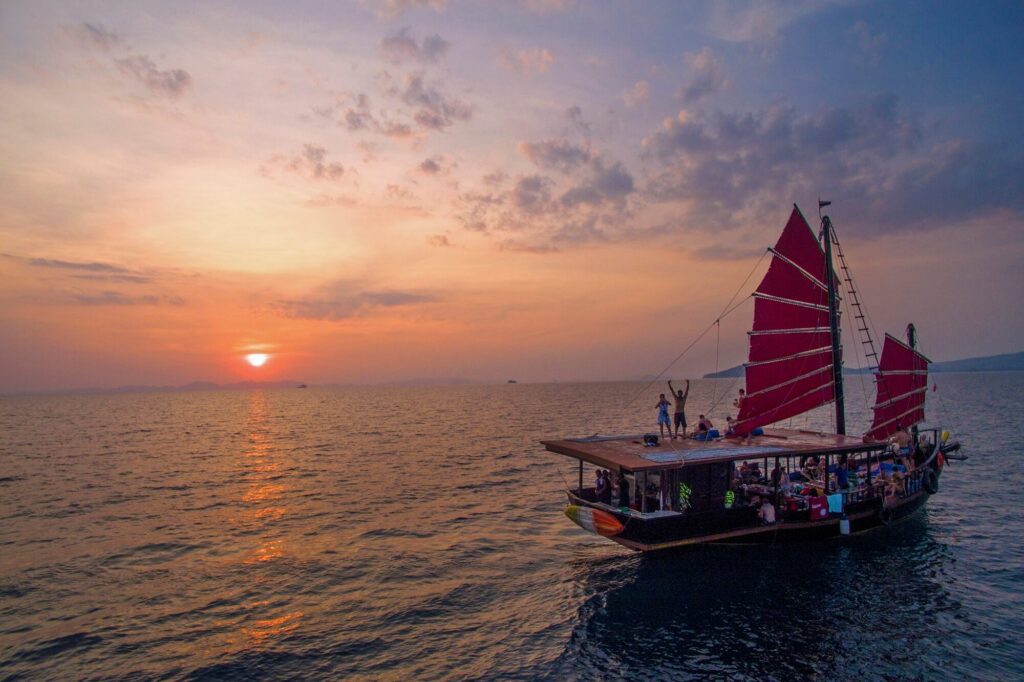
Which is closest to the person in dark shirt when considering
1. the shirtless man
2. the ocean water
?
the ocean water

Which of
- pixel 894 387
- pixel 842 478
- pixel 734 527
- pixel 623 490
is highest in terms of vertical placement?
pixel 894 387

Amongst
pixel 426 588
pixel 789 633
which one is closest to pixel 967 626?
pixel 789 633

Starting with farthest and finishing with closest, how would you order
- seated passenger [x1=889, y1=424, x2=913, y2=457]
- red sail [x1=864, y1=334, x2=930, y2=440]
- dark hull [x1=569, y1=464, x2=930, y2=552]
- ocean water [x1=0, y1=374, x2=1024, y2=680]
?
1. red sail [x1=864, y1=334, x2=930, y2=440]
2. seated passenger [x1=889, y1=424, x2=913, y2=457]
3. dark hull [x1=569, y1=464, x2=930, y2=552]
4. ocean water [x1=0, y1=374, x2=1024, y2=680]

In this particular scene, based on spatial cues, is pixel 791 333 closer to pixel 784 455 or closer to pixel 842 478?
pixel 842 478

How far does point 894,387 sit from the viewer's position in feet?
→ 114

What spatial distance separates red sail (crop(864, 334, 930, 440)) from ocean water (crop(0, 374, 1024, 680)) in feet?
16.4

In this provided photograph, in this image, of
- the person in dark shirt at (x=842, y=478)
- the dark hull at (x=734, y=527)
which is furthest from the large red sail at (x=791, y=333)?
the dark hull at (x=734, y=527)

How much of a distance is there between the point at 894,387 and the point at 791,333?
8461 mm

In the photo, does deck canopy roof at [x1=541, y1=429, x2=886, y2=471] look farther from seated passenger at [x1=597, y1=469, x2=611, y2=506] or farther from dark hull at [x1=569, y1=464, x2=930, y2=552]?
dark hull at [x1=569, y1=464, x2=930, y2=552]

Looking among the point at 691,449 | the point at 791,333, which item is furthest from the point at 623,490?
the point at 791,333

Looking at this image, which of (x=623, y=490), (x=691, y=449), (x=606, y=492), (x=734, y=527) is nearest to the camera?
(x=734, y=527)

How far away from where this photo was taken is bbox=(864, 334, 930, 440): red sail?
113 ft

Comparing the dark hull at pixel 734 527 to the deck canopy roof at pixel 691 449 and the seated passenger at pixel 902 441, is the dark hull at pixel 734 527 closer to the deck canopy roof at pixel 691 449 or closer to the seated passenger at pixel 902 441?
the deck canopy roof at pixel 691 449

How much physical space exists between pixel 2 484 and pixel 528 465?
1608 inches
